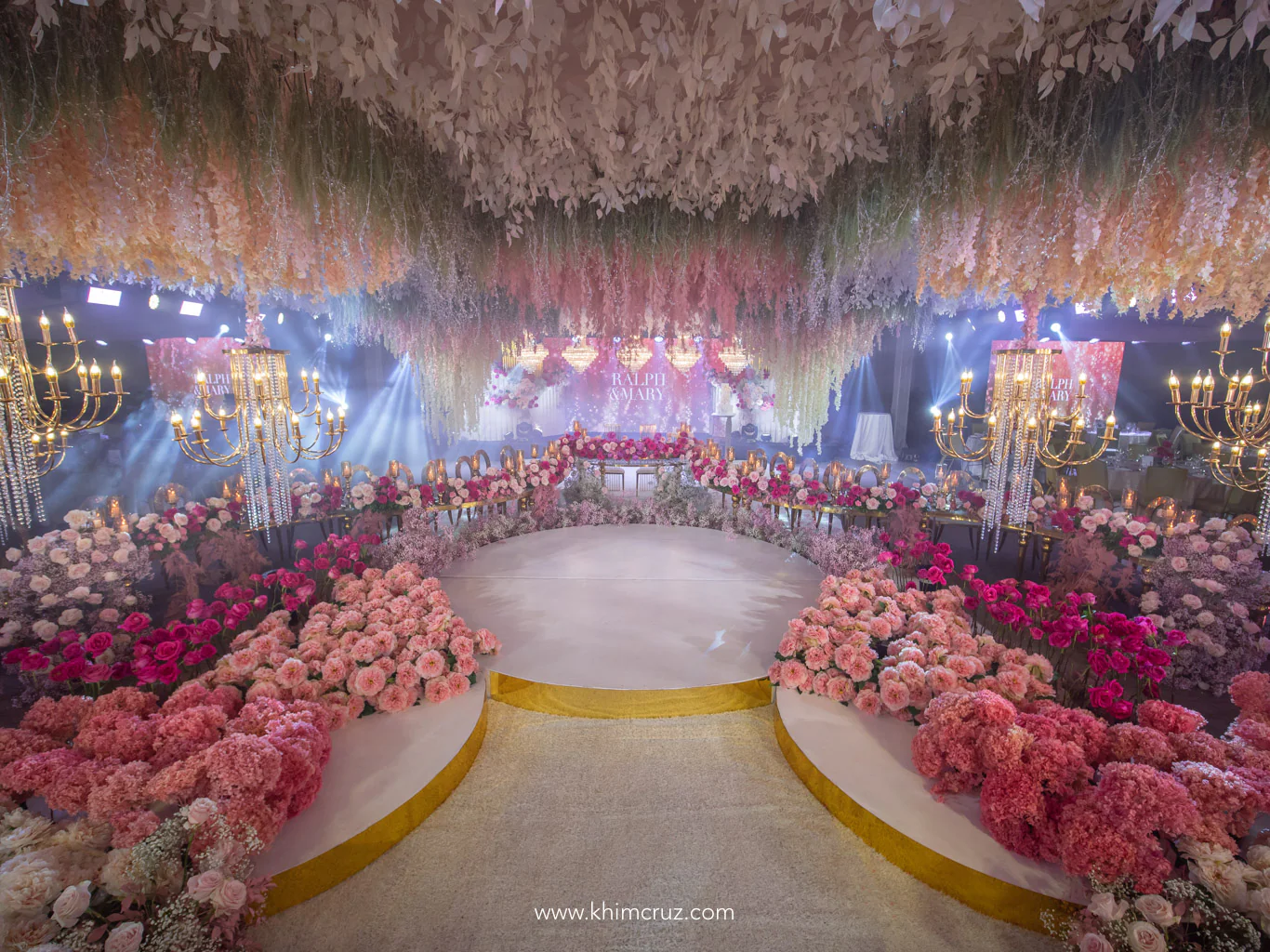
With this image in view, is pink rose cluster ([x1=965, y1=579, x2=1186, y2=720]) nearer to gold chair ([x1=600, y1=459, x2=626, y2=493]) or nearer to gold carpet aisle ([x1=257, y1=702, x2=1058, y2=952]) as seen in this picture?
gold carpet aisle ([x1=257, y1=702, x2=1058, y2=952])

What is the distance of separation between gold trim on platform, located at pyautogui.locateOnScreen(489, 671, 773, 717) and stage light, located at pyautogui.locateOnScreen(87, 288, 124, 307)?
8.25 m

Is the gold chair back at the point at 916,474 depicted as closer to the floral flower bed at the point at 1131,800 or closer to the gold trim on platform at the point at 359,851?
the floral flower bed at the point at 1131,800

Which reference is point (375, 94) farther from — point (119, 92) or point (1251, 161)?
point (1251, 161)

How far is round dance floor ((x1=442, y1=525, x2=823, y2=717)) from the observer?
2.43 metres

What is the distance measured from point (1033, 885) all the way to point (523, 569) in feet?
11.0

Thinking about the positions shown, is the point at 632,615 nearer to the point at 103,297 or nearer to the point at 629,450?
the point at 629,450

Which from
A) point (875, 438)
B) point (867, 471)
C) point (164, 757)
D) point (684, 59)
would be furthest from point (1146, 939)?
point (875, 438)

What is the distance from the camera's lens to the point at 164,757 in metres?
1.49

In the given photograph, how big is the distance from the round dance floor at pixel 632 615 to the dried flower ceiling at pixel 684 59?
2.66 meters

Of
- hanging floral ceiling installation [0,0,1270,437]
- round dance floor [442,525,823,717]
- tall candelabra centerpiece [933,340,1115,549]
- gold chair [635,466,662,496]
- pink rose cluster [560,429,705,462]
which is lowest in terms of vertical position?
round dance floor [442,525,823,717]

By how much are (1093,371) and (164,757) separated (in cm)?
1296

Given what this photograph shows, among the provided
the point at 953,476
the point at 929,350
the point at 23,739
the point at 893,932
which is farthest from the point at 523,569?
the point at 929,350

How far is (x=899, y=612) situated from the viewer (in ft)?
8.24

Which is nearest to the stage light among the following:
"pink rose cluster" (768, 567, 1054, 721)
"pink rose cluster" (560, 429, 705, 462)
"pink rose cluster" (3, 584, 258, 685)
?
"pink rose cluster" (560, 429, 705, 462)
